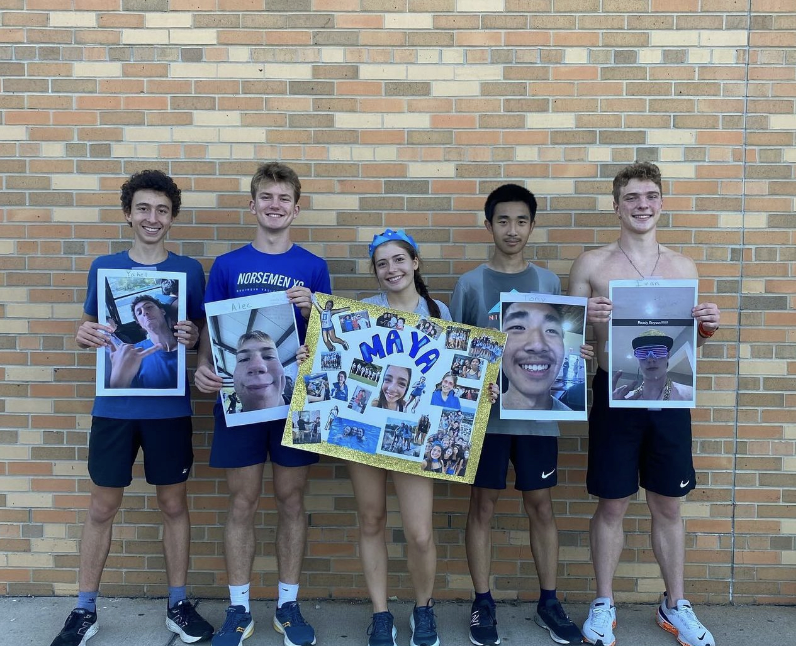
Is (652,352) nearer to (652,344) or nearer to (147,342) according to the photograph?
(652,344)

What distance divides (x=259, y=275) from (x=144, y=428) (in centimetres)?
92

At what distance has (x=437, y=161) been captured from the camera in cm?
379

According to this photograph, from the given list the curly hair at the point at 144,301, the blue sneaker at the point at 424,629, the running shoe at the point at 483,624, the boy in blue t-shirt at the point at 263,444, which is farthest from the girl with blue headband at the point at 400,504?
the curly hair at the point at 144,301

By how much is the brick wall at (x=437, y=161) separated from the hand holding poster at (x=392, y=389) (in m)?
0.73

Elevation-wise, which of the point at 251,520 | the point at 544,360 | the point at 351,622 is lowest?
the point at 351,622

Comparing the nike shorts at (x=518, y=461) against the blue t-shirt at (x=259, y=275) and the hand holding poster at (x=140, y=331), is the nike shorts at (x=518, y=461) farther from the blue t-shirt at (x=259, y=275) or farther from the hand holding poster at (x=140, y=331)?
the hand holding poster at (x=140, y=331)

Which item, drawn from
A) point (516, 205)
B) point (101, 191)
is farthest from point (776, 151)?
point (101, 191)

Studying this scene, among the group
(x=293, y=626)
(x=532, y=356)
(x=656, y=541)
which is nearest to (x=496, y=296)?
(x=532, y=356)

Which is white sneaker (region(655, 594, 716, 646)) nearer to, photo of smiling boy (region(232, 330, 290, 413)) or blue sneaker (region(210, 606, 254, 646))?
blue sneaker (region(210, 606, 254, 646))

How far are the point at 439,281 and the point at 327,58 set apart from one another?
134 cm

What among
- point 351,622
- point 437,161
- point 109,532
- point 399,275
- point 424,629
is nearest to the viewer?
point 399,275

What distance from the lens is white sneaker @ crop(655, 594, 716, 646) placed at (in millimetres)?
3340

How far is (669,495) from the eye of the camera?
11.1 feet

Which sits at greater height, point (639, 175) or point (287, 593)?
point (639, 175)
